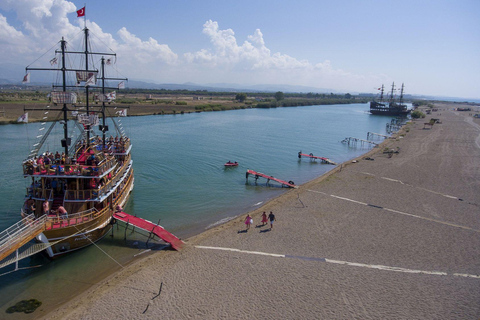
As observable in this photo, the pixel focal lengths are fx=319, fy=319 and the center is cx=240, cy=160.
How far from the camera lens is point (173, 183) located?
113ft

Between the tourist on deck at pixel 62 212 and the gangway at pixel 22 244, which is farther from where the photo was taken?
the tourist on deck at pixel 62 212

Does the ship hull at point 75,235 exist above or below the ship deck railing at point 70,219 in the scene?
below

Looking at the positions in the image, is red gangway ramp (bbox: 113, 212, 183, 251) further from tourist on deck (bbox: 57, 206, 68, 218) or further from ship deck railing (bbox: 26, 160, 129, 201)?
tourist on deck (bbox: 57, 206, 68, 218)

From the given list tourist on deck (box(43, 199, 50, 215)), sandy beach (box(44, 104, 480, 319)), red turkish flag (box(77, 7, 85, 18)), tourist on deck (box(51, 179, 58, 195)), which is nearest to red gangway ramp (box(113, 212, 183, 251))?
sandy beach (box(44, 104, 480, 319))

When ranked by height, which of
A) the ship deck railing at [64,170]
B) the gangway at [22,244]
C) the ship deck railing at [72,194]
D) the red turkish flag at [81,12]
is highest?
the red turkish flag at [81,12]

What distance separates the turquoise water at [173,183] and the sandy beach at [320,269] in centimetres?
239

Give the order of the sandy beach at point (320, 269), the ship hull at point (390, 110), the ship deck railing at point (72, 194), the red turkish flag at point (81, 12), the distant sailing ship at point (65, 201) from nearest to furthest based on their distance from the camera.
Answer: the sandy beach at point (320, 269) → the distant sailing ship at point (65, 201) → the ship deck railing at point (72, 194) → the red turkish flag at point (81, 12) → the ship hull at point (390, 110)

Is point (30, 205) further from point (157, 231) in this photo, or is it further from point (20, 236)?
point (157, 231)

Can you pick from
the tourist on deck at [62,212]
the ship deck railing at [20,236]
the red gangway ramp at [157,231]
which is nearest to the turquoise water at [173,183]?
the red gangway ramp at [157,231]

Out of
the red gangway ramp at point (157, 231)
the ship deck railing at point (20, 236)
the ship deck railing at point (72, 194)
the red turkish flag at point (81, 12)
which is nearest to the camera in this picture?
the ship deck railing at point (20, 236)

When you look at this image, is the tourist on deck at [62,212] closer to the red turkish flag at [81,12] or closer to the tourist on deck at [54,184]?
the tourist on deck at [54,184]

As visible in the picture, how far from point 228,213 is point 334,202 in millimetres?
9687

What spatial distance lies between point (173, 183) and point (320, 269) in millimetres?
20806

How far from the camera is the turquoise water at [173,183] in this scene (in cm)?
1761
